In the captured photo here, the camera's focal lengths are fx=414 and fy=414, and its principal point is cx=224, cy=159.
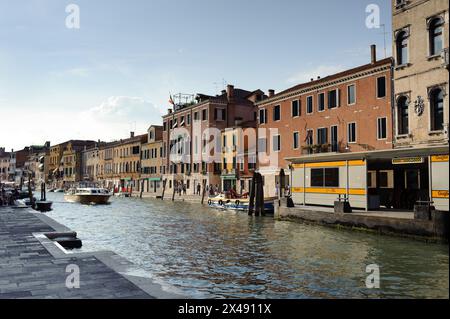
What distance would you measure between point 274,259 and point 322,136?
22566 mm

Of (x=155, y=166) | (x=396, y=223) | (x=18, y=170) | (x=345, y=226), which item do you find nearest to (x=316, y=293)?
(x=396, y=223)

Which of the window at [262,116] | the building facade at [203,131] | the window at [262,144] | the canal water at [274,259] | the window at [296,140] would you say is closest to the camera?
the canal water at [274,259]

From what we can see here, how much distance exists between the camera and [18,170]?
12875cm

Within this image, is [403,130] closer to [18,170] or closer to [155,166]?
[155,166]

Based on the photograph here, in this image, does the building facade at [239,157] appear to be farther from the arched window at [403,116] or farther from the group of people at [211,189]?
the arched window at [403,116]

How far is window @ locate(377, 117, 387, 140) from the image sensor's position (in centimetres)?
2858

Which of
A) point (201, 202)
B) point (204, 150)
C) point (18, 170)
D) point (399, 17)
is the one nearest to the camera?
point (399, 17)

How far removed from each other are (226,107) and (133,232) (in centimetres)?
3508

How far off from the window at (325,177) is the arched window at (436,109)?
18.4 feet

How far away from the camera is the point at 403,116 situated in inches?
982

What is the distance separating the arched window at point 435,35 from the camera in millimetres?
20953

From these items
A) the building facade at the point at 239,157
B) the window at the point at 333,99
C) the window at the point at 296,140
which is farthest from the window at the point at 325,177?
the building facade at the point at 239,157

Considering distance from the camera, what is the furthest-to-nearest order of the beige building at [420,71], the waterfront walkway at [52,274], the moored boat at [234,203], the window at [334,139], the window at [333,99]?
the window at [333,99]
the window at [334,139]
the moored boat at [234,203]
the beige building at [420,71]
the waterfront walkway at [52,274]
